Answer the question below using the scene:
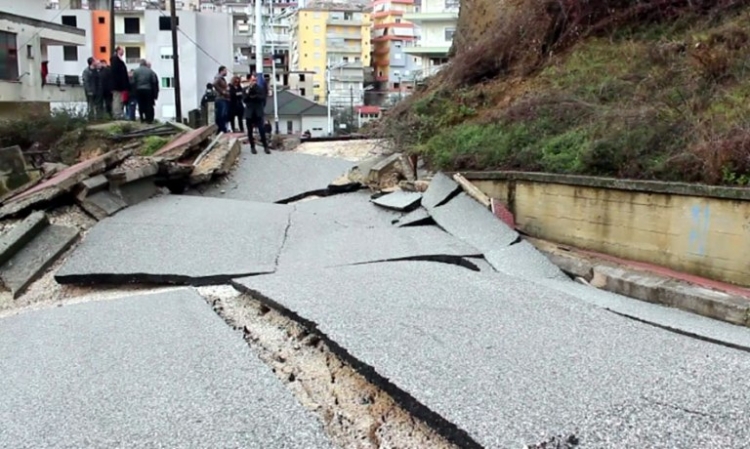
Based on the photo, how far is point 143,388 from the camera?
353 cm

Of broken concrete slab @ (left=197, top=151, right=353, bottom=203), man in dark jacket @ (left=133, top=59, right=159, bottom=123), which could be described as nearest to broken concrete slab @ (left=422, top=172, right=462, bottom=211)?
broken concrete slab @ (left=197, top=151, right=353, bottom=203)

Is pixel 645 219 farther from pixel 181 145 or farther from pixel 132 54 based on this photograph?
pixel 132 54

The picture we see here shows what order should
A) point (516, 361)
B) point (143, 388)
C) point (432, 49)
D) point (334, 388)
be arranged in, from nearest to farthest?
point (143, 388), point (334, 388), point (516, 361), point (432, 49)

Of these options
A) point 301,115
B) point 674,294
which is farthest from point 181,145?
point 301,115

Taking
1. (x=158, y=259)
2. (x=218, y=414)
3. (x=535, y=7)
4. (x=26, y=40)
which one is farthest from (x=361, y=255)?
(x=26, y=40)

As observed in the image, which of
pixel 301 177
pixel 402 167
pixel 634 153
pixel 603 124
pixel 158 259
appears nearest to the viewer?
pixel 158 259

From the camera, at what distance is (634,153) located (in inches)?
289

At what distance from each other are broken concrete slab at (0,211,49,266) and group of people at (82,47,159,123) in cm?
813

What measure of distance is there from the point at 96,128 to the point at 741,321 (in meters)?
12.7

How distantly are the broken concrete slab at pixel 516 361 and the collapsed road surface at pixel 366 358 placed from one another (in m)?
0.01

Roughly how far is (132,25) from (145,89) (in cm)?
3689

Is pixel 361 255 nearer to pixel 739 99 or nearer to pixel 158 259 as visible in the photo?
pixel 158 259

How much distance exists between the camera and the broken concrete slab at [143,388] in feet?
9.78

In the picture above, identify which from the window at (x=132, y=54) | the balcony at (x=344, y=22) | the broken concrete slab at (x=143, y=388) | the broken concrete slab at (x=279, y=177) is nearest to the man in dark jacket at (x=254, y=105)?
the broken concrete slab at (x=279, y=177)
